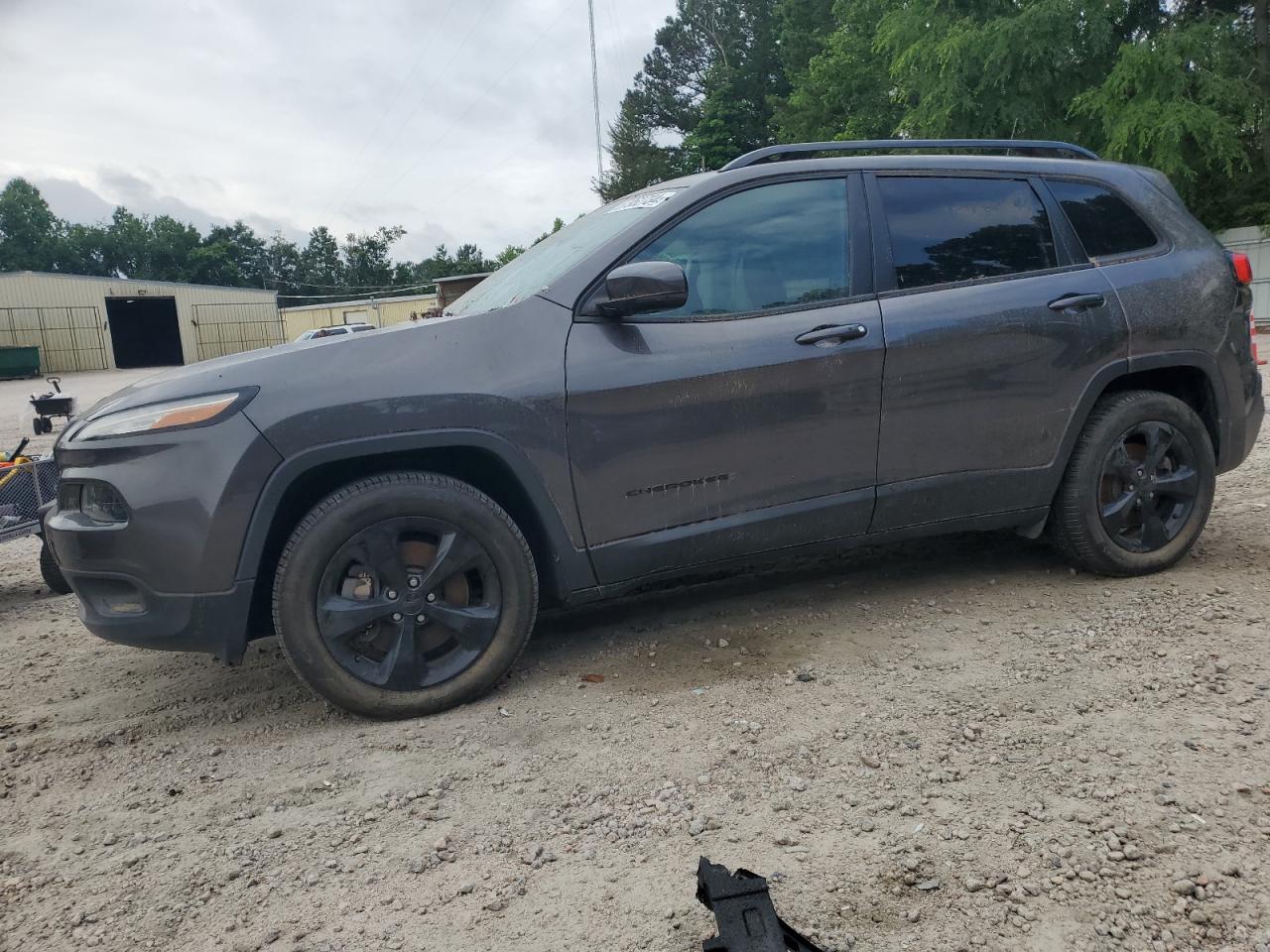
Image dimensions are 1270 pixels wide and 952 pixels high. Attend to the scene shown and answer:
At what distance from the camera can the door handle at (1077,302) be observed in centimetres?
386

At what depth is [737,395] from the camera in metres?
3.43

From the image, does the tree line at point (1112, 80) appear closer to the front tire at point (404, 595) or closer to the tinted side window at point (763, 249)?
the tinted side window at point (763, 249)

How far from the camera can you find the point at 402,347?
319 cm

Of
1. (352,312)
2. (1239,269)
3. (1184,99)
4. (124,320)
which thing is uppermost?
(1184,99)

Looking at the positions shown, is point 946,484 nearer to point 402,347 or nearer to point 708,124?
point 402,347

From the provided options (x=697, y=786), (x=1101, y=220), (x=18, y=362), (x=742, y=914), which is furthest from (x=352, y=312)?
(x=742, y=914)

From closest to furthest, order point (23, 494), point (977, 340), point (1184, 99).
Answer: point (977, 340) < point (23, 494) < point (1184, 99)

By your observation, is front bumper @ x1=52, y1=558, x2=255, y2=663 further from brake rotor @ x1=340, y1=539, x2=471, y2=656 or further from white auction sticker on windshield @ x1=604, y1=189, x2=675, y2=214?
white auction sticker on windshield @ x1=604, y1=189, x2=675, y2=214

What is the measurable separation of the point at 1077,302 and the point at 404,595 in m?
2.85

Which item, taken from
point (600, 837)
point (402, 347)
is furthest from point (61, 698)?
point (600, 837)

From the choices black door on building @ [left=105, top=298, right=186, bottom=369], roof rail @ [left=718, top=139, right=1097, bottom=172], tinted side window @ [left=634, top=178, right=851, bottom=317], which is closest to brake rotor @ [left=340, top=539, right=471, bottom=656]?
tinted side window @ [left=634, top=178, right=851, bottom=317]

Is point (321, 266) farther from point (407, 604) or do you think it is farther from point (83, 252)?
point (407, 604)

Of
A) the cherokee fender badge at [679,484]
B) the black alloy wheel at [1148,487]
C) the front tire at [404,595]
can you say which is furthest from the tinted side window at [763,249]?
the black alloy wheel at [1148,487]

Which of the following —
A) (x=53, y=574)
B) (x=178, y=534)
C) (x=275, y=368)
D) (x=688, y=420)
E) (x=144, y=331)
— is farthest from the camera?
(x=144, y=331)
